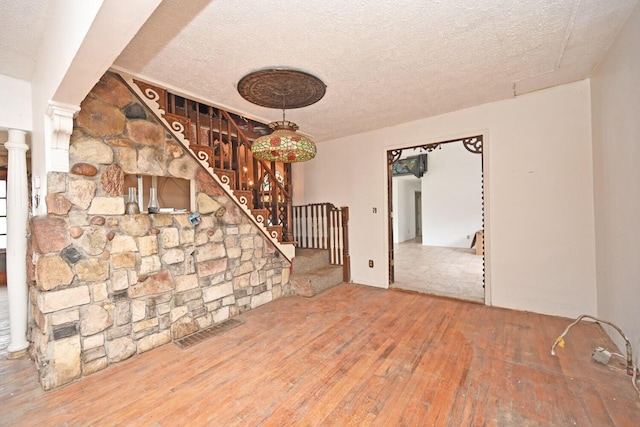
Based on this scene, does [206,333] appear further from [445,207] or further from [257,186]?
[445,207]

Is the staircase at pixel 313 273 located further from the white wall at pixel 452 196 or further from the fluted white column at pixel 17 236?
the white wall at pixel 452 196

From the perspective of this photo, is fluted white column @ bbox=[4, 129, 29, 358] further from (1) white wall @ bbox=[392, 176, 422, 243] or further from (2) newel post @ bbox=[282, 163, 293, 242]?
(1) white wall @ bbox=[392, 176, 422, 243]

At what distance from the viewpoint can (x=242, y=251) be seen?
3.19 metres

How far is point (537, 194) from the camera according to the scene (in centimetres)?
290

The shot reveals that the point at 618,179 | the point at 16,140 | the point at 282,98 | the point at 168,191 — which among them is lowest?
the point at 618,179

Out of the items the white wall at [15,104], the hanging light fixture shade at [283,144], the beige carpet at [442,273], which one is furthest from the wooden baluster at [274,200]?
the white wall at [15,104]

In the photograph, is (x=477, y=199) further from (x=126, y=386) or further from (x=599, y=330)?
(x=126, y=386)

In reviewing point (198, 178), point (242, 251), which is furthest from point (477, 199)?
point (198, 178)

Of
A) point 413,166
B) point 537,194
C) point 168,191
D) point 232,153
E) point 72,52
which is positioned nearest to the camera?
point 72,52

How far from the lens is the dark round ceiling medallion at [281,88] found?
2312 millimetres

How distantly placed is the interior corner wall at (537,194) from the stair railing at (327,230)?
1.80 m

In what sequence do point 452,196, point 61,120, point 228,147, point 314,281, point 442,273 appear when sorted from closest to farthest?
point 61,120 → point 228,147 → point 314,281 → point 442,273 → point 452,196

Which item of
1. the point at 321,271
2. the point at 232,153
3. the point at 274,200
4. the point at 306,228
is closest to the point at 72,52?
the point at 232,153

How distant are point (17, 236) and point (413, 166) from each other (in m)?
8.99
